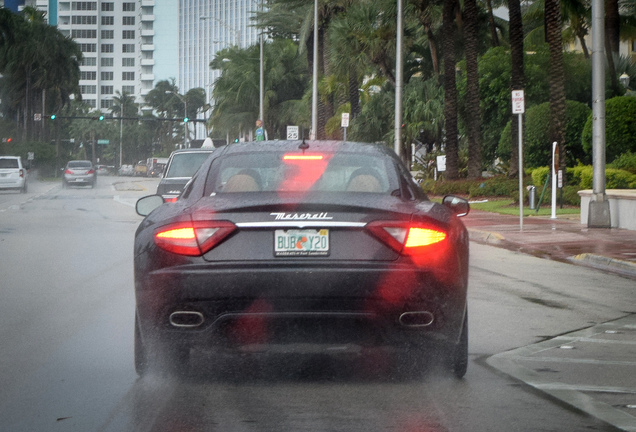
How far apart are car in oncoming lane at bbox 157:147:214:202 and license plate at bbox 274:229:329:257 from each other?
50.6ft

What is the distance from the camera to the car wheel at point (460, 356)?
6598 millimetres

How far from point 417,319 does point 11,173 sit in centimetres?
4365

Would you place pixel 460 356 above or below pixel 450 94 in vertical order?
below

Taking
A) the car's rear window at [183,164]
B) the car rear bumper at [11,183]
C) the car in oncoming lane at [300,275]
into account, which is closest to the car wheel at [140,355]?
the car in oncoming lane at [300,275]

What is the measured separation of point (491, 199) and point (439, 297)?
95.4 feet

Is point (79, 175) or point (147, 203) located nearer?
point (147, 203)

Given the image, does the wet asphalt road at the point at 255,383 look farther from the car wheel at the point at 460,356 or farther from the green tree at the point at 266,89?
the green tree at the point at 266,89

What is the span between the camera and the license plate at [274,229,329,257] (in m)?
6.09

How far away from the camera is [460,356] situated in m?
6.65

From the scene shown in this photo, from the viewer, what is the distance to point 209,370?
7.03 m

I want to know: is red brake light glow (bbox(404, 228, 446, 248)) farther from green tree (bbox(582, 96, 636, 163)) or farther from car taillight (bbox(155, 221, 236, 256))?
green tree (bbox(582, 96, 636, 163))

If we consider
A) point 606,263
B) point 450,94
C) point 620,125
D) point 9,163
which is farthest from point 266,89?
point 606,263

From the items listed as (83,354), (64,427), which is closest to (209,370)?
(83,354)

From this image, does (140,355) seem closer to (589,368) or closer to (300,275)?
(300,275)
